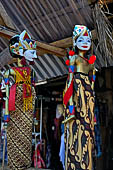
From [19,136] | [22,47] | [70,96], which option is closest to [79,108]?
[70,96]

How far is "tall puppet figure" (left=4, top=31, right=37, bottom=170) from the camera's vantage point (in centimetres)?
356

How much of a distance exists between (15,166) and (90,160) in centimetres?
108

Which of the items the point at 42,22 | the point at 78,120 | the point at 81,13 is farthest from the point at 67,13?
the point at 78,120

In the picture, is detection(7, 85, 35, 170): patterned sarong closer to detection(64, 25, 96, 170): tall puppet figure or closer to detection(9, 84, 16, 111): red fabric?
detection(9, 84, 16, 111): red fabric

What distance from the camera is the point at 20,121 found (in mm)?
3613

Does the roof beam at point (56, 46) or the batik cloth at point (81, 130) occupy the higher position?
the roof beam at point (56, 46)

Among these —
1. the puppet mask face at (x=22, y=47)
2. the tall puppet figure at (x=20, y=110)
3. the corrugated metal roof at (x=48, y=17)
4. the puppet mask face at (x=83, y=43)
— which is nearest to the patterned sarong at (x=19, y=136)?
the tall puppet figure at (x=20, y=110)

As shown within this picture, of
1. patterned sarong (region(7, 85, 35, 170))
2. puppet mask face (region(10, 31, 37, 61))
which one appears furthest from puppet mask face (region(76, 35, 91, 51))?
patterned sarong (region(7, 85, 35, 170))

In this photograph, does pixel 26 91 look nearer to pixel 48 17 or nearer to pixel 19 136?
pixel 19 136

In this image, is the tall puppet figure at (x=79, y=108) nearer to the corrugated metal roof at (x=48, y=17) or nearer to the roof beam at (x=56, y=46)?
the corrugated metal roof at (x=48, y=17)

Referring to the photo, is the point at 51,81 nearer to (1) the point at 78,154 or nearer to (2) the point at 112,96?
(2) the point at 112,96

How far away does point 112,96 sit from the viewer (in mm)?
5605

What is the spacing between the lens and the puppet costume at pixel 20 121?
3.56 metres

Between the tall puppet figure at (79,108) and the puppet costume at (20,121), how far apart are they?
0.63 m
